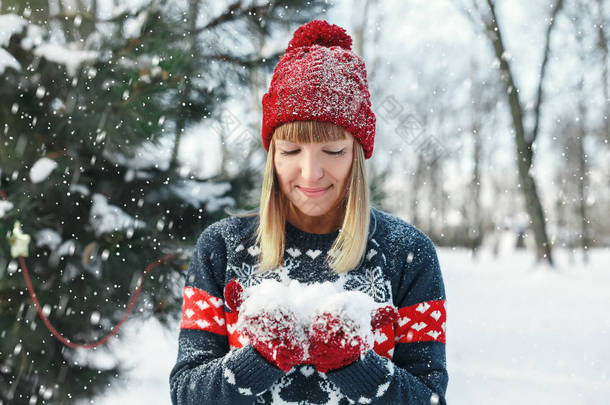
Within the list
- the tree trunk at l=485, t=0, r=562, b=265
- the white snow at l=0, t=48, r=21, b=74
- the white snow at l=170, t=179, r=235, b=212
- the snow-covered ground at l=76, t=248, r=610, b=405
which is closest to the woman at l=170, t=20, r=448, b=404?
the white snow at l=170, t=179, r=235, b=212

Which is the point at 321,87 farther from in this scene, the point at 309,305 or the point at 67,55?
the point at 67,55

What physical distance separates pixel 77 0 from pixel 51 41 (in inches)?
11.6

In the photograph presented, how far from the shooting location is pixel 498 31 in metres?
5.66

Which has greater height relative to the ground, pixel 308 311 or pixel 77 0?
pixel 77 0

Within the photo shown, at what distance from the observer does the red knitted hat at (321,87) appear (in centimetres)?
112

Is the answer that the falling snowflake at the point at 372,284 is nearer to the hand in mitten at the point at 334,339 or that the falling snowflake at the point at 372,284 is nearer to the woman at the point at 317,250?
the woman at the point at 317,250

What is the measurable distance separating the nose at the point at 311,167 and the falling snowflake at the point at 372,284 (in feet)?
0.87

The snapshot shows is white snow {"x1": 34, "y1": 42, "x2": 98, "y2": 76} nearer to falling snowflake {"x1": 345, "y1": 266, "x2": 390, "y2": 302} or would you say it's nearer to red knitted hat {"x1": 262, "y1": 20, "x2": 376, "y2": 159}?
red knitted hat {"x1": 262, "y1": 20, "x2": 376, "y2": 159}

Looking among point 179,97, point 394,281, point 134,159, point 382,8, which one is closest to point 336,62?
point 394,281

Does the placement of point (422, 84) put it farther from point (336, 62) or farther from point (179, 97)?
point (336, 62)

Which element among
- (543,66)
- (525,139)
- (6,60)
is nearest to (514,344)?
(525,139)

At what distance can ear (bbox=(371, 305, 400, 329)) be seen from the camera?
0.95 metres

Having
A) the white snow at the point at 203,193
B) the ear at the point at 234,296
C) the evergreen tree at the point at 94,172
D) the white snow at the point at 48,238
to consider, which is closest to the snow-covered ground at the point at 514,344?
the evergreen tree at the point at 94,172

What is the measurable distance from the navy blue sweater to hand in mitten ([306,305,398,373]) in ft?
0.24
